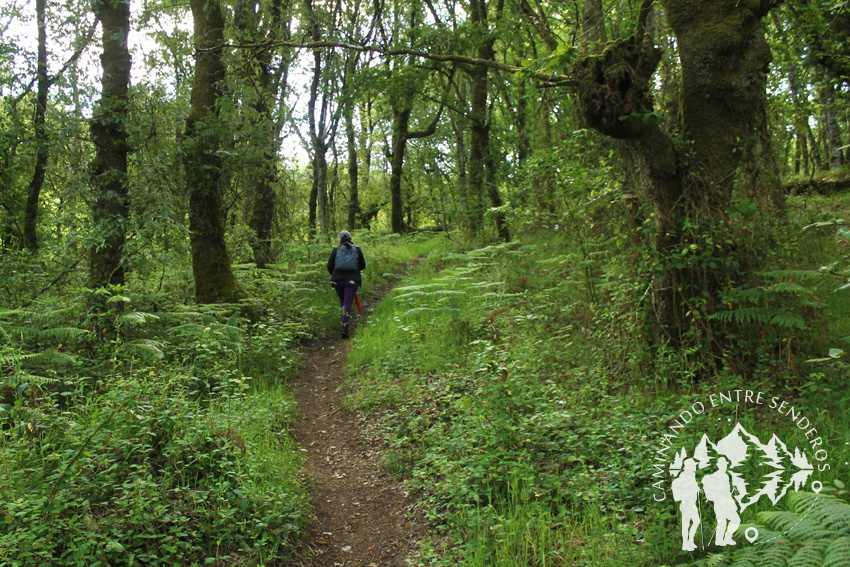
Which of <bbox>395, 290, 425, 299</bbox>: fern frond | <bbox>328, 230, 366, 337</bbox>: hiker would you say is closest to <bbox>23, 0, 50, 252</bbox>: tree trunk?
<bbox>328, 230, 366, 337</bbox>: hiker

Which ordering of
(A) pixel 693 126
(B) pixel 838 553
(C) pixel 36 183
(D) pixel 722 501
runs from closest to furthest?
(B) pixel 838 553
(D) pixel 722 501
(A) pixel 693 126
(C) pixel 36 183

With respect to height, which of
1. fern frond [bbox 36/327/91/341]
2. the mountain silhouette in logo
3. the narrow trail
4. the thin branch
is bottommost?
the narrow trail

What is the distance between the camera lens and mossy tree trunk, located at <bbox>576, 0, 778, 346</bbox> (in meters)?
5.00

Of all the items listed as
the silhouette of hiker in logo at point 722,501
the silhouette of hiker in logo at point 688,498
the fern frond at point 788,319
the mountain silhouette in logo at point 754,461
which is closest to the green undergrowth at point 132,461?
the silhouette of hiker in logo at point 688,498

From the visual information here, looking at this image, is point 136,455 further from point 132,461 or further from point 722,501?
point 722,501

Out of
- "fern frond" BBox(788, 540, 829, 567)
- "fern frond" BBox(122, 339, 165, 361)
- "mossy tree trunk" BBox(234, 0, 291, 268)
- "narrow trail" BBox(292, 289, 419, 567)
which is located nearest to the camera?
"fern frond" BBox(788, 540, 829, 567)

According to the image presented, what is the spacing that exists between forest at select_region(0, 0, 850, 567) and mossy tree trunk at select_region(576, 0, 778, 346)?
0.09 feet

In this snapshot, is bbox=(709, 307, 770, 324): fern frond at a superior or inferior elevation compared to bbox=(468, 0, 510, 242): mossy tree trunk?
inferior

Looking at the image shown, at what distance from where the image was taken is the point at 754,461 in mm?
3379

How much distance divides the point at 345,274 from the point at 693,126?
7.30 metres

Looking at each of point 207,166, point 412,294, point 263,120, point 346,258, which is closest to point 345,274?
point 346,258

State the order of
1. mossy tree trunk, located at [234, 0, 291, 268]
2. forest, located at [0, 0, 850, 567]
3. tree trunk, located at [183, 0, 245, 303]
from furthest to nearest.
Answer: mossy tree trunk, located at [234, 0, 291, 268] < tree trunk, located at [183, 0, 245, 303] < forest, located at [0, 0, 850, 567]

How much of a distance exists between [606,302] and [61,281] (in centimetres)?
922

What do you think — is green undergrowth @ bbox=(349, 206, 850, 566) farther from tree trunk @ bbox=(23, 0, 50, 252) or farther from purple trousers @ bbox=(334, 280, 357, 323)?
tree trunk @ bbox=(23, 0, 50, 252)
